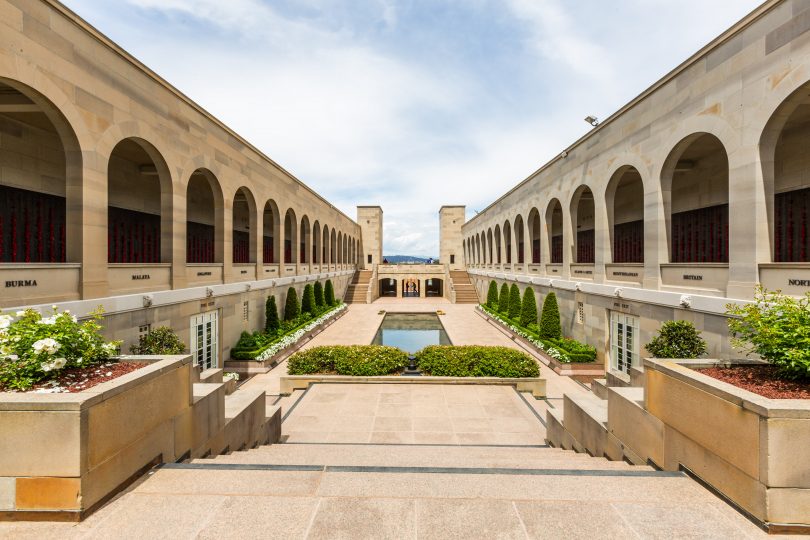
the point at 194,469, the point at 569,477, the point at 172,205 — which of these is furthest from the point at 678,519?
the point at 172,205

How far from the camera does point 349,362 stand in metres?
13.5

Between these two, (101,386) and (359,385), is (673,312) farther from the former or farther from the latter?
(101,386)

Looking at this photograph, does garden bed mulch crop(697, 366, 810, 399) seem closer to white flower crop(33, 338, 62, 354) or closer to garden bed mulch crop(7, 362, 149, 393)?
garden bed mulch crop(7, 362, 149, 393)

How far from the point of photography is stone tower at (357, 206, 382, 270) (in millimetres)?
58875

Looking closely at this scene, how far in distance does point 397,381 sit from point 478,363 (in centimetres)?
306

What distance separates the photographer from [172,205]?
12773mm

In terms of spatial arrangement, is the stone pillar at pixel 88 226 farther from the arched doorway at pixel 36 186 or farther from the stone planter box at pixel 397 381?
the stone planter box at pixel 397 381

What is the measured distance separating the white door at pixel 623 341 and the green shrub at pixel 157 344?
15515mm

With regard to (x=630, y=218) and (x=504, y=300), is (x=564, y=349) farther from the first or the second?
(x=504, y=300)

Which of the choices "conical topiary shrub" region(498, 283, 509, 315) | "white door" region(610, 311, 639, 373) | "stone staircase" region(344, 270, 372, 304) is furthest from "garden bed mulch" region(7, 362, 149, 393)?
"stone staircase" region(344, 270, 372, 304)

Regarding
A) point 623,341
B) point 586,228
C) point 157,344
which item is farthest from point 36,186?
point 586,228

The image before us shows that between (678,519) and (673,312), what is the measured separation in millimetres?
9603

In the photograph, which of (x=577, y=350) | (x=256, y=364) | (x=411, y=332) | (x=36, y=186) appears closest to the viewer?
(x=36, y=186)

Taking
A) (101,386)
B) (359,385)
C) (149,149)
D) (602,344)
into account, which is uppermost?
(149,149)
